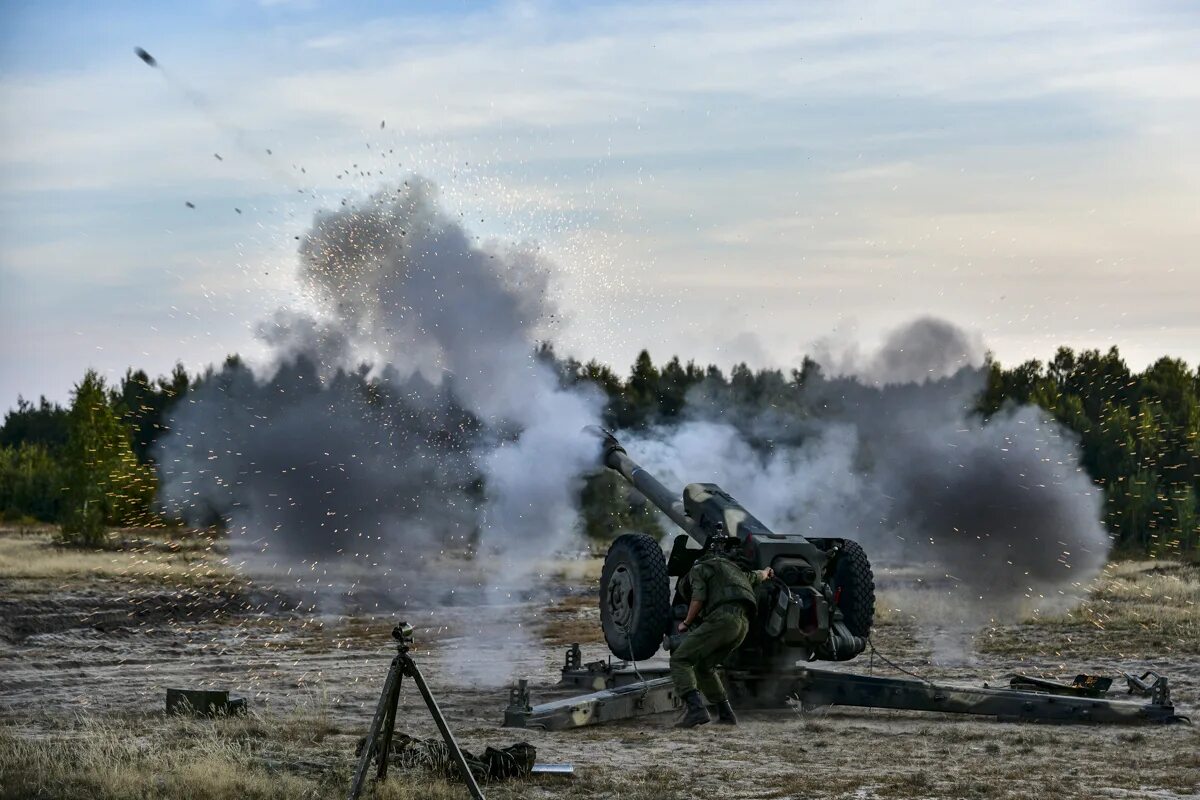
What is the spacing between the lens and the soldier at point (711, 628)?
1387 centimetres

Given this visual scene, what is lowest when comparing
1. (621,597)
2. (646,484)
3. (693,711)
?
(693,711)

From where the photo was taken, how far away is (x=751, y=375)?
84.3 feet

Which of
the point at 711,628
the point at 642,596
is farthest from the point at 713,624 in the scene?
the point at 642,596

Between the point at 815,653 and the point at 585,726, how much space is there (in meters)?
2.26

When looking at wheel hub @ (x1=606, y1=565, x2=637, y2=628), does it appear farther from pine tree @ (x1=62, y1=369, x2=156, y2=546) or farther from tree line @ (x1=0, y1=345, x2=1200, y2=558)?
pine tree @ (x1=62, y1=369, x2=156, y2=546)

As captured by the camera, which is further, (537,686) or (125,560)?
(125,560)

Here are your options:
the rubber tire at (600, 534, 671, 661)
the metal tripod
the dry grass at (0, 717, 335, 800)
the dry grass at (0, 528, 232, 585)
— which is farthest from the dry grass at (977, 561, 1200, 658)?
the dry grass at (0, 528, 232, 585)

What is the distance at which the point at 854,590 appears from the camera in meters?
15.3

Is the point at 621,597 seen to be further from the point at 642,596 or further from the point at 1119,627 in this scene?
the point at 1119,627

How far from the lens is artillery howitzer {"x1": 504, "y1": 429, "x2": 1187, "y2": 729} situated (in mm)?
14031

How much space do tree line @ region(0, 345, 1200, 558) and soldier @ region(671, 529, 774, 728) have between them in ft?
33.9

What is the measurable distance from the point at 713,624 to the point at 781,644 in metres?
1.07

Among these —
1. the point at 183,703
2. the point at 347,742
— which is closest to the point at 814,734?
the point at 347,742

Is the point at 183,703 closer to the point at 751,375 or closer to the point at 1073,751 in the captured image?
the point at 1073,751
